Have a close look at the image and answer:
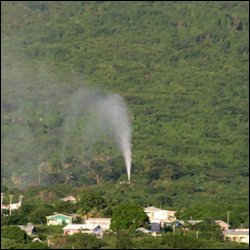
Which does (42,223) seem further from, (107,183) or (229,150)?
(229,150)

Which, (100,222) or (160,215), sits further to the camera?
(160,215)

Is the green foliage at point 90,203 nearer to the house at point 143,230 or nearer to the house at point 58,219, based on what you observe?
the house at point 58,219

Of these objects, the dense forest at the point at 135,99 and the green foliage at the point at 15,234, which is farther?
the dense forest at the point at 135,99

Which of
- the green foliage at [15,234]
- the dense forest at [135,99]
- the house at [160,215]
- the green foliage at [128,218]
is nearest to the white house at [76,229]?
the green foliage at [128,218]

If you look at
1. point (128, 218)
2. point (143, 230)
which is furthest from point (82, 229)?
point (143, 230)

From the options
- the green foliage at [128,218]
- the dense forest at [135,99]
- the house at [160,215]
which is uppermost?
the dense forest at [135,99]

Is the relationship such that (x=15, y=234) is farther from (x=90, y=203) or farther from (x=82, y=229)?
(x=90, y=203)
